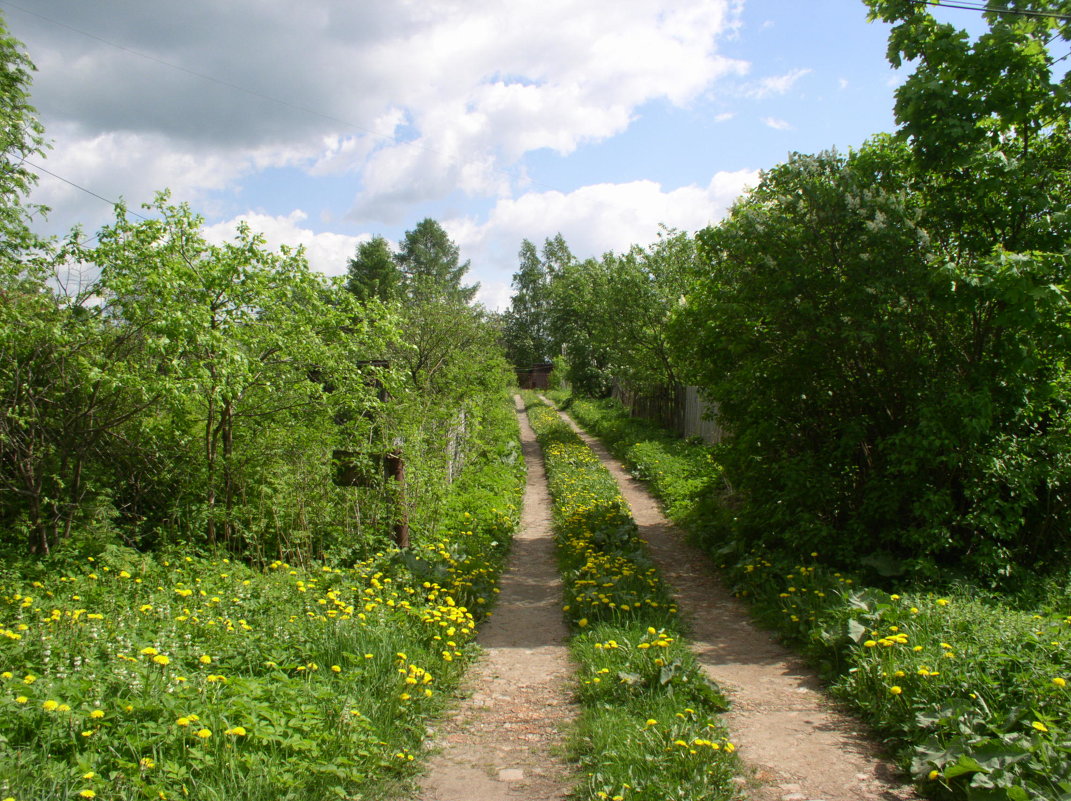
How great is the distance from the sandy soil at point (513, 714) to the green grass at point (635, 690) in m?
0.17

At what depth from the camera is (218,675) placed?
13.1 ft

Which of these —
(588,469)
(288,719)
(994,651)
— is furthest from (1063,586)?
(588,469)

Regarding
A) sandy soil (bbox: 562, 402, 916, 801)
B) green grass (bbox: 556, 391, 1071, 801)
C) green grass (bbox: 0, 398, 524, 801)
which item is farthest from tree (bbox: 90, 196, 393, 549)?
green grass (bbox: 556, 391, 1071, 801)

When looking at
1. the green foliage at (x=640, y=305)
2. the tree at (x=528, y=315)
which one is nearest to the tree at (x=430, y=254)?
the tree at (x=528, y=315)

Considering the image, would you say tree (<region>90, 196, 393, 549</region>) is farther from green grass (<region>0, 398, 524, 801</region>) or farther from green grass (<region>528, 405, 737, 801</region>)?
green grass (<region>528, 405, 737, 801</region>)

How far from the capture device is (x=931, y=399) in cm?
→ 733

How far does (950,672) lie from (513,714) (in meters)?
2.66

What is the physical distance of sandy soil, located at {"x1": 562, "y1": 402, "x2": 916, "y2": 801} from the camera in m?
3.72

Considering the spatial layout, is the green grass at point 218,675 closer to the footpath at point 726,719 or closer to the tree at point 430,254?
the footpath at point 726,719

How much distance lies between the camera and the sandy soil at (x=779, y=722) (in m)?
3.72

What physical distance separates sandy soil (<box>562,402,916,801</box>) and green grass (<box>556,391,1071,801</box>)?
0.16 m

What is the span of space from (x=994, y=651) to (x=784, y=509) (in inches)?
145

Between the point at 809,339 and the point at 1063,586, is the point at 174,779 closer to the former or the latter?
the point at 809,339

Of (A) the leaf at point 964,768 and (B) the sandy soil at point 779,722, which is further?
(B) the sandy soil at point 779,722
